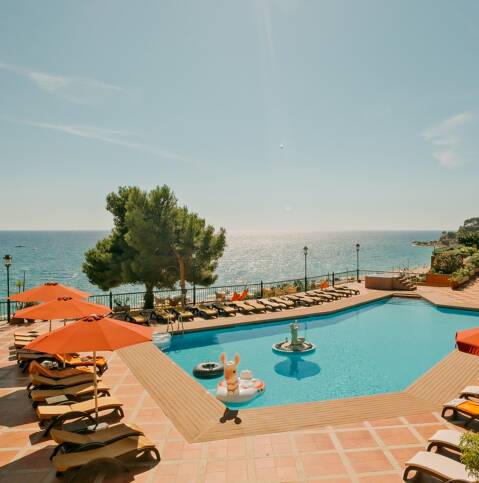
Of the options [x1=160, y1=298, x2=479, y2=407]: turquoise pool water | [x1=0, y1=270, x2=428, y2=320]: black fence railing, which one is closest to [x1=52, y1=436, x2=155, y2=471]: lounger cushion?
[x1=160, y1=298, x2=479, y2=407]: turquoise pool water

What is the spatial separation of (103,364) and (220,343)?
6.05 metres

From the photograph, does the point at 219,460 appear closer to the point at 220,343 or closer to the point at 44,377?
the point at 44,377

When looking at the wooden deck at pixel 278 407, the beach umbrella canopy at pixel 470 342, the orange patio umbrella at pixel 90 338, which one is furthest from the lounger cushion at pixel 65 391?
the beach umbrella canopy at pixel 470 342

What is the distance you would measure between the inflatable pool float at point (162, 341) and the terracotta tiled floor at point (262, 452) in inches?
262

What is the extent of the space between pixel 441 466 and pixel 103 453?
213 inches

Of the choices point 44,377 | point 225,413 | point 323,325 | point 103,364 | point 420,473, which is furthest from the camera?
point 323,325

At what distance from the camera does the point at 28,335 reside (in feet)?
44.2

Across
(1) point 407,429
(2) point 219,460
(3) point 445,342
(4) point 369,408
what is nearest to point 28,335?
(2) point 219,460

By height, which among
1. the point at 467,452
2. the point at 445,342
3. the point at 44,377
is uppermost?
the point at 467,452

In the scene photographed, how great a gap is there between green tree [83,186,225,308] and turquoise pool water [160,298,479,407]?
6111mm

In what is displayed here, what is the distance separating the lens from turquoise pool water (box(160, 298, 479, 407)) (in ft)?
39.2

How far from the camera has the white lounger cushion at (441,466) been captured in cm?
555

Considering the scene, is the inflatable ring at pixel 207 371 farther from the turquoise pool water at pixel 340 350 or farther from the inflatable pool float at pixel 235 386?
the inflatable pool float at pixel 235 386

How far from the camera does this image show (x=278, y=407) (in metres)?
8.91
